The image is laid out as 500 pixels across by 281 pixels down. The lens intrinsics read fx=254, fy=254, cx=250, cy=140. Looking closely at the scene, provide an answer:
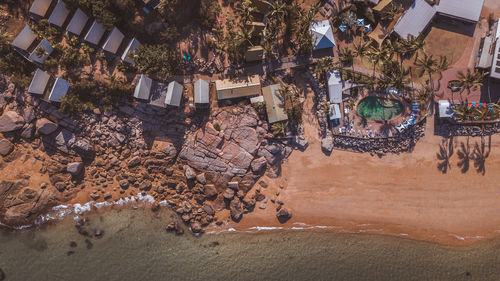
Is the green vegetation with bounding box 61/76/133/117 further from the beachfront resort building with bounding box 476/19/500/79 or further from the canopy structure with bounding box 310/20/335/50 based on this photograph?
the beachfront resort building with bounding box 476/19/500/79

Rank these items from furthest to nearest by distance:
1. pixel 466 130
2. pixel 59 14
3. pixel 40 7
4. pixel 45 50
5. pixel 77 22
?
pixel 466 130 → pixel 45 50 → pixel 77 22 → pixel 59 14 → pixel 40 7

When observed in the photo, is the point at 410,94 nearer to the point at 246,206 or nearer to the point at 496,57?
the point at 496,57

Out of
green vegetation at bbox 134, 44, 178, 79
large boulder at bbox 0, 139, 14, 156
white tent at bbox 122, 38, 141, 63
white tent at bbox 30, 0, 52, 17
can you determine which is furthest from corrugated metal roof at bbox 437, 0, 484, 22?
large boulder at bbox 0, 139, 14, 156

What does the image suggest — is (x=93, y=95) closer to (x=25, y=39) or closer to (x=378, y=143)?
(x=25, y=39)

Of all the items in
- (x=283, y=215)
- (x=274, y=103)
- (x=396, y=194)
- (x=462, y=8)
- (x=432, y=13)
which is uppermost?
(x=462, y=8)

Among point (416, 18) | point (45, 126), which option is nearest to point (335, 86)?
point (416, 18)

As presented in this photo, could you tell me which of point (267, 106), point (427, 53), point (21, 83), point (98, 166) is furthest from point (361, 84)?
point (21, 83)
